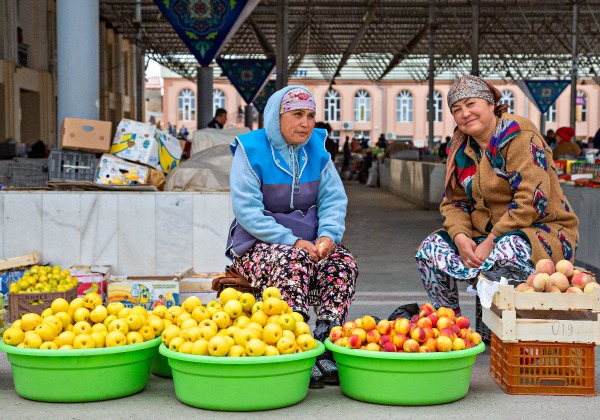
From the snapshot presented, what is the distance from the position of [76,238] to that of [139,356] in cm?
328

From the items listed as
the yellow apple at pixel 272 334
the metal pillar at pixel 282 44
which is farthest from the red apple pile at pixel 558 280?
the metal pillar at pixel 282 44

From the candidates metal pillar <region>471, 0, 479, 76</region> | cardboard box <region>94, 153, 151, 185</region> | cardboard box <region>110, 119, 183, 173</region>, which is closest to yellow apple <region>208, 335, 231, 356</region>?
cardboard box <region>94, 153, 151, 185</region>

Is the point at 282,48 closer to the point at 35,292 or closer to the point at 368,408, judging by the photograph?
the point at 35,292

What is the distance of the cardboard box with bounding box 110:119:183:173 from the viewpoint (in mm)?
8133

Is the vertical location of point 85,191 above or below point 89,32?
below

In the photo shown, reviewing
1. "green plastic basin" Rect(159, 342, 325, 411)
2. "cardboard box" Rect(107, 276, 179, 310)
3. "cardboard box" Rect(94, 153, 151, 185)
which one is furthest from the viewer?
"cardboard box" Rect(94, 153, 151, 185)

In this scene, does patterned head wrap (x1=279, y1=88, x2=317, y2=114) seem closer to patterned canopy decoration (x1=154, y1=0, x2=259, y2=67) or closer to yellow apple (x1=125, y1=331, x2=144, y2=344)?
yellow apple (x1=125, y1=331, x2=144, y2=344)

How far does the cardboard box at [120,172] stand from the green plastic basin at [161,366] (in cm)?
341

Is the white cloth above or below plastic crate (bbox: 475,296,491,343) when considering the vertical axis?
above

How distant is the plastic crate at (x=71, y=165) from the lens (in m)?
8.10

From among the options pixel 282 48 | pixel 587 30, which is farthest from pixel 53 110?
pixel 587 30

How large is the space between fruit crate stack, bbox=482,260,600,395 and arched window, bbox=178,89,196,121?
64960 mm

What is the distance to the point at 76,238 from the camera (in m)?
7.32

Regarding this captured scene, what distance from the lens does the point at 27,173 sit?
29.1 ft
